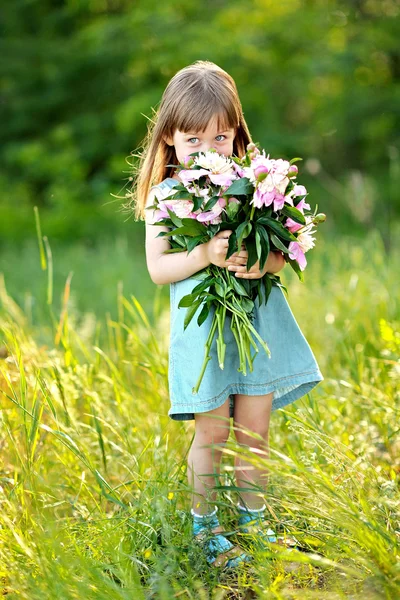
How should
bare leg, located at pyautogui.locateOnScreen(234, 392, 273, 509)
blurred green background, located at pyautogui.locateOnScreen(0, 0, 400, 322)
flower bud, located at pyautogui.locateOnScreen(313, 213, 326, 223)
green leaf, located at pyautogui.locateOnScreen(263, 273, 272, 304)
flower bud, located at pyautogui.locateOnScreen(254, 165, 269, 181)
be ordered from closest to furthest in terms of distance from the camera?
flower bud, located at pyautogui.locateOnScreen(254, 165, 269, 181), flower bud, located at pyautogui.locateOnScreen(313, 213, 326, 223), green leaf, located at pyautogui.locateOnScreen(263, 273, 272, 304), bare leg, located at pyautogui.locateOnScreen(234, 392, 273, 509), blurred green background, located at pyautogui.locateOnScreen(0, 0, 400, 322)

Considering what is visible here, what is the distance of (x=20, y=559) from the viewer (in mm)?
1949

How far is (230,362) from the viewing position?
7.52ft

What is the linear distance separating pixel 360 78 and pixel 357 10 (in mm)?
1169

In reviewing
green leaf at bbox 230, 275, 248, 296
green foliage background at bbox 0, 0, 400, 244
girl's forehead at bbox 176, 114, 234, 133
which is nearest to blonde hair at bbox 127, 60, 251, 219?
girl's forehead at bbox 176, 114, 234, 133

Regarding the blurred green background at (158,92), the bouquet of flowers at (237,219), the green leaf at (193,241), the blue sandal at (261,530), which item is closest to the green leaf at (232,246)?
the bouquet of flowers at (237,219)

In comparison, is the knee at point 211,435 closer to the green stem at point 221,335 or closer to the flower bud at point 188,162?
the green stem at point 221,335

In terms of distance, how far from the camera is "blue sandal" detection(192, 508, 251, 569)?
209cm

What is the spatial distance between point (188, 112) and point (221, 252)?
1.48 feet

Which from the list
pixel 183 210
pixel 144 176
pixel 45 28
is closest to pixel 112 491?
pixel 183 210

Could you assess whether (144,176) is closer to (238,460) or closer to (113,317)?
(238,460)

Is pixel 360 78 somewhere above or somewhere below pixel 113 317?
above

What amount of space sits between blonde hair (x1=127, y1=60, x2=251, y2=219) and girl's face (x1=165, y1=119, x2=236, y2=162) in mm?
16

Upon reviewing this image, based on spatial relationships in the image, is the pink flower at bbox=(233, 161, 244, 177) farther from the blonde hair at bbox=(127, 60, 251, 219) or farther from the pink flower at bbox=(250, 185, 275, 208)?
the blonde hair at bbox=(127, 60, 251, 219)

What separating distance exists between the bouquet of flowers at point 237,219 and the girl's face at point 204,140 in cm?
9
